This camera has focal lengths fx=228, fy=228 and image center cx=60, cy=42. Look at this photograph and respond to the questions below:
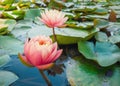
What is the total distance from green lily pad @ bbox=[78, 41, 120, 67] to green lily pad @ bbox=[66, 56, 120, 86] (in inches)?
0.9

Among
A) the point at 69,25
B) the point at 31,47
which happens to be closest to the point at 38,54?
the point at 31,47

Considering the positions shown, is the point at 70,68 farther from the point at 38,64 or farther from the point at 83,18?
the point at 83,18

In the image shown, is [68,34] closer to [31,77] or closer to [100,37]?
[100,37]

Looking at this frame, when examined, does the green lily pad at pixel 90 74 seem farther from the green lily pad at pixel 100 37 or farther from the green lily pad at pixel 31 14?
the green lily pad at pixel 31 14

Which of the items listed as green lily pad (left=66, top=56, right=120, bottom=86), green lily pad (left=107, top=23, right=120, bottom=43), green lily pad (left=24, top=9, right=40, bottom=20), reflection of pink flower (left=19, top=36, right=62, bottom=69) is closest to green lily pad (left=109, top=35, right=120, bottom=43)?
green lily pad (left=107, top=23, right=120, bottom=43)

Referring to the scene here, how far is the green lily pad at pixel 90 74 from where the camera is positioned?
0.64 m

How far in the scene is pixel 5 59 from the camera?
2.23 feet

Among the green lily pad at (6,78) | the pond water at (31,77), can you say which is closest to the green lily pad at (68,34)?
the pond water at (31,77)

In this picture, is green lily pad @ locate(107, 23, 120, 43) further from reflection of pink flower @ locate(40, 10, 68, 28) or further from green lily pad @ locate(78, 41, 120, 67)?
reflection of pink flower @ locate(40, 10, 68, 28)

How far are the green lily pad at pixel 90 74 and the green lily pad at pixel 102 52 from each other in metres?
0.02

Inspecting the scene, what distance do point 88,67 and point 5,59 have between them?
0.86ft

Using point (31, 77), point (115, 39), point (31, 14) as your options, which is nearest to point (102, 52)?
point (115, 39)

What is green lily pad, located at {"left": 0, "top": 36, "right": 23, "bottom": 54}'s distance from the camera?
2.67ft

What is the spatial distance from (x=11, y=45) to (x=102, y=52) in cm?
34
